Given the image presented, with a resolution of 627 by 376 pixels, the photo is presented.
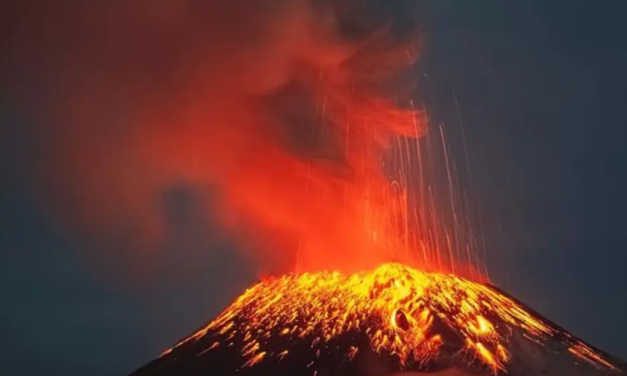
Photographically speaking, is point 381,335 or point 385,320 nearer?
point 381,335

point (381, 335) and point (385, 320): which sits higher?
point (385, 320)

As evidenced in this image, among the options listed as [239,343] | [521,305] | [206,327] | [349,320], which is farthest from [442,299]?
[206,327]

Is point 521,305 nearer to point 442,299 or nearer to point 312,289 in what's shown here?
point 442,299

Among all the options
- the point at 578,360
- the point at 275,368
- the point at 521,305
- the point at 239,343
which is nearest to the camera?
the point at 275,368

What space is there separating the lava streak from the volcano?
85mm

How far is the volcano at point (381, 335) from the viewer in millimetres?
46406

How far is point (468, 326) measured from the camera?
51.0 meters

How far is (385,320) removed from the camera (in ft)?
171

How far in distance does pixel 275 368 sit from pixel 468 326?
46.7 feet

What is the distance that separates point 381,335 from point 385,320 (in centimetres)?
236

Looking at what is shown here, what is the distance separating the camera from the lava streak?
1890 inches

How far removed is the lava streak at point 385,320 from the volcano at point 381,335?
85 millimetres

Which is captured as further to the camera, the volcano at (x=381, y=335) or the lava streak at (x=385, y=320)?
the lava streak at (x=385, y=320)

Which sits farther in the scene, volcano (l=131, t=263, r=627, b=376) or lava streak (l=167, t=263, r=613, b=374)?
lava streak (l=167, t=263, r=613, b=374)
